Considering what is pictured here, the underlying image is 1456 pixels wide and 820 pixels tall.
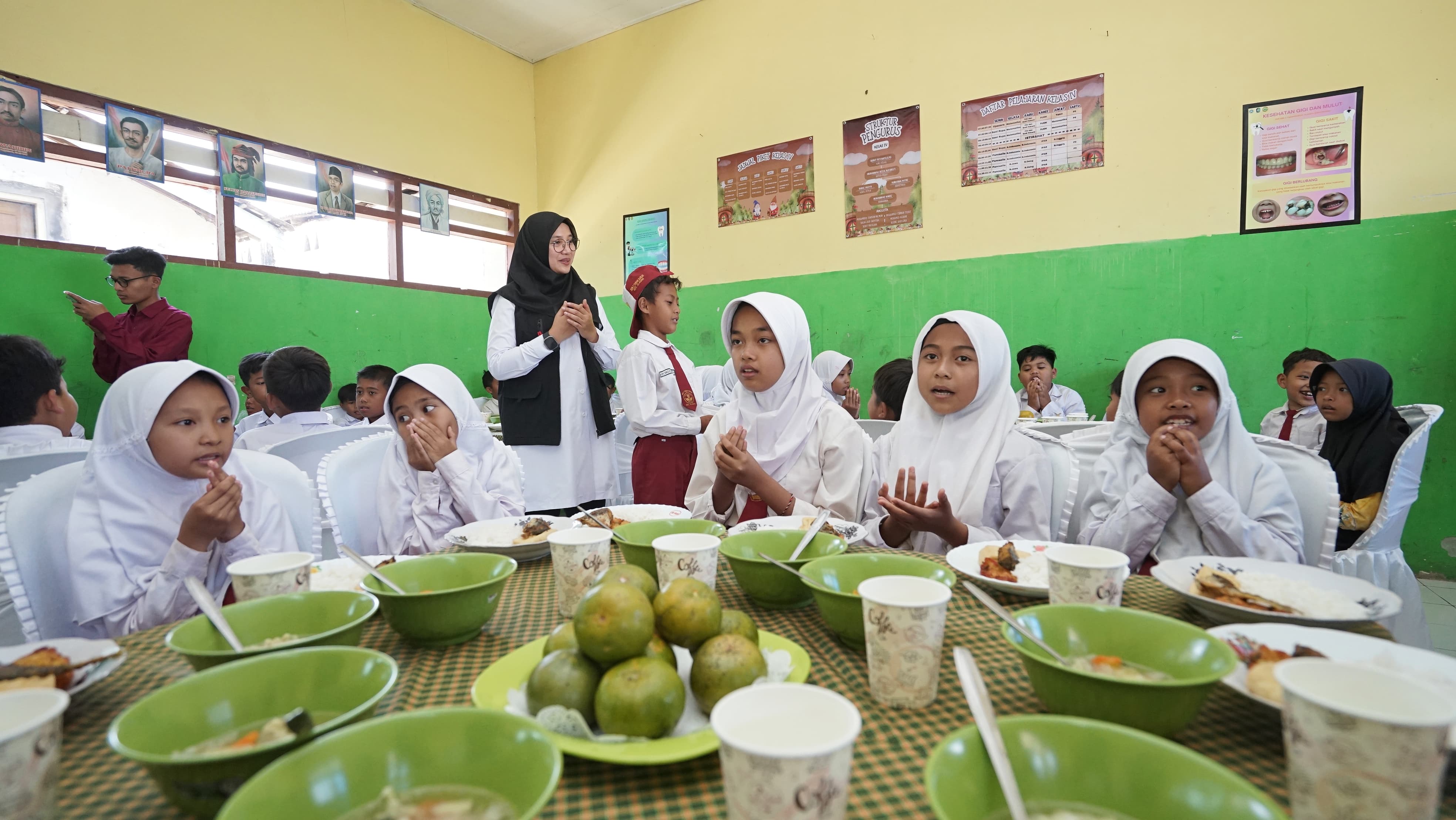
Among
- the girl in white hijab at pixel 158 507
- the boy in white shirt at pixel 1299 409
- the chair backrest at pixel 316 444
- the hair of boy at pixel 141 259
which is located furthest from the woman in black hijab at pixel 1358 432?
the hair of boy at pixel 141 259

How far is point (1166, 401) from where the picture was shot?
1661mm

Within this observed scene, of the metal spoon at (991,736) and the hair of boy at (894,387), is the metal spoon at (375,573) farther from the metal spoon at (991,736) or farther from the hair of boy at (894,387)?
the hair of boy at (894,387)

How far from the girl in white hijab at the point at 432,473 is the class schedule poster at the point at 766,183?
407cm

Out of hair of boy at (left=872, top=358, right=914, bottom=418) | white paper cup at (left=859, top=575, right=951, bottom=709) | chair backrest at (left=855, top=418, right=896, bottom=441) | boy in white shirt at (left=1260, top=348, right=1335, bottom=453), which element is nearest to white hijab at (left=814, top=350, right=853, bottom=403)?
hair of boy at (left=872, top=358, right=914, bottom=418)

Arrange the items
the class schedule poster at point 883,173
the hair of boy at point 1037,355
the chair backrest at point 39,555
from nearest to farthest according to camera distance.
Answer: the chair backrest at point 39,555 < the hair of boy at point 1037,355 < the class schedule poster at point 883,173

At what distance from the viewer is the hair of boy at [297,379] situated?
314 cm

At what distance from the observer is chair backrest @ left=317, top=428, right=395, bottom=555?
72.9 inches

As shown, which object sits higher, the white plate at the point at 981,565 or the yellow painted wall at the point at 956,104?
the yellow painted wall at the point at 956,104

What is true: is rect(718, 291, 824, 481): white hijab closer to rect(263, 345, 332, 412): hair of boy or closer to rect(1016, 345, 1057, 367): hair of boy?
rect(263, 345, 332, 412): hair of boy

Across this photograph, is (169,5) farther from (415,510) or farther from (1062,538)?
(1062,538)

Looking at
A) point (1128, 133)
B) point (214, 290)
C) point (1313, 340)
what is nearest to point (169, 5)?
point (214, 290)

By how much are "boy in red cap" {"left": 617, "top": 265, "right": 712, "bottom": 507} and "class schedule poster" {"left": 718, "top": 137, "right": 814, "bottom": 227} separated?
2492 millimetres

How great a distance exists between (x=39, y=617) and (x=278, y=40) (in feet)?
17.4

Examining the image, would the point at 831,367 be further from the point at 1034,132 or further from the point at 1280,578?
the point at 1280,578
